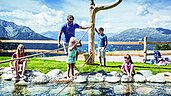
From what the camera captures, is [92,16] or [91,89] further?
[92,16]

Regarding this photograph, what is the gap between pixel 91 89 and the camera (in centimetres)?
911

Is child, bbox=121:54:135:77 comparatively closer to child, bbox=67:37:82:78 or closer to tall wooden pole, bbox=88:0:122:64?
child, bbox=67:37:82:78

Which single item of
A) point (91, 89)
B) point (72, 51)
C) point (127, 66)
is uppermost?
point (72, 51)

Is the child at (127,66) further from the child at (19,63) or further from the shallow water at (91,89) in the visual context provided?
the child at (19,63)

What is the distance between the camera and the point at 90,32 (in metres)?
14.3

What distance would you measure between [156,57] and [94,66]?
5.26 meters

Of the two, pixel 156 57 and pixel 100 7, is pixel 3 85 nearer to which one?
pixel 100 7

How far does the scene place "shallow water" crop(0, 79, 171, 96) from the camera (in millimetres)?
8477

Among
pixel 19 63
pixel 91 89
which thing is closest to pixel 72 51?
pixel 91 89

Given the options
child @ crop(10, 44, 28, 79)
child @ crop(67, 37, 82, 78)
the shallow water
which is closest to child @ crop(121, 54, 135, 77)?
the shallow water

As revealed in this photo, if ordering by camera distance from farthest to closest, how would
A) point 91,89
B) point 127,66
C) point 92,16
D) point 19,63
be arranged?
point 92,16, point 19,63, point 127,66, point 91,89

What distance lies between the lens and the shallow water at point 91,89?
848 cm

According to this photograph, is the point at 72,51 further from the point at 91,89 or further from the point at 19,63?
the point at 19,63

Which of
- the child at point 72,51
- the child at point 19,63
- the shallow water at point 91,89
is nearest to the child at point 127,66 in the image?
the shallow water at point 91,89
